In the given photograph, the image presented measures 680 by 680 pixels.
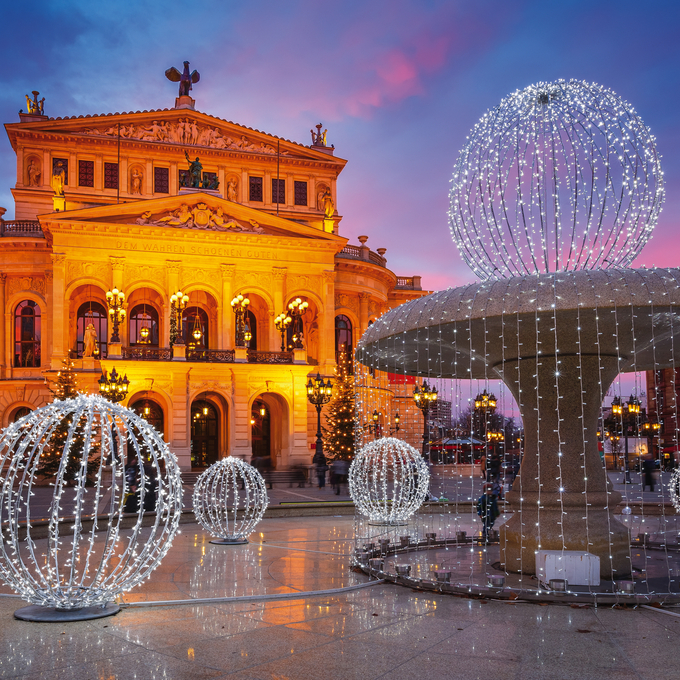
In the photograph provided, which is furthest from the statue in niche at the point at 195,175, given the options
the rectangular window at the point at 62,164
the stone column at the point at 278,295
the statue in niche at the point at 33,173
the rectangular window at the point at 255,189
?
the statue in niche at the point at 33,173

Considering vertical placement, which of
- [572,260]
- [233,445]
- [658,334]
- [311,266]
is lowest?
[233,445]

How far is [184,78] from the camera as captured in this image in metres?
48.4

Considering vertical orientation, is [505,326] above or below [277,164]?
below

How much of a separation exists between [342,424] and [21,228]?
20.9 m

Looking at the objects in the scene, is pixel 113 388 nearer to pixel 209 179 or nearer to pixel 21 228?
pixel 21 228

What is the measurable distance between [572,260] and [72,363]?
30661 millimetres

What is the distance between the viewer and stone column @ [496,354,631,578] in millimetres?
9562

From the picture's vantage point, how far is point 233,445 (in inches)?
1475

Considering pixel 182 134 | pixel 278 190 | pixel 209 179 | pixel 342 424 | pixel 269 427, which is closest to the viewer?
pixel 342 424

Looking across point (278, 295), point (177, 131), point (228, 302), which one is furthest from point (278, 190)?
point (228, 302)

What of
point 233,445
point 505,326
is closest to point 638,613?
point 505,326

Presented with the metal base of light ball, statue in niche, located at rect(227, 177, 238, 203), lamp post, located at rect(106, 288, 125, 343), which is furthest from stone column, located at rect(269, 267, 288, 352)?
the metal base of light ball

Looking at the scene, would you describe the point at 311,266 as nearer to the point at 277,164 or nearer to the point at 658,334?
the point at 277,164

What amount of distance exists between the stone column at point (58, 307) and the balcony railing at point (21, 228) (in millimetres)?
3797
